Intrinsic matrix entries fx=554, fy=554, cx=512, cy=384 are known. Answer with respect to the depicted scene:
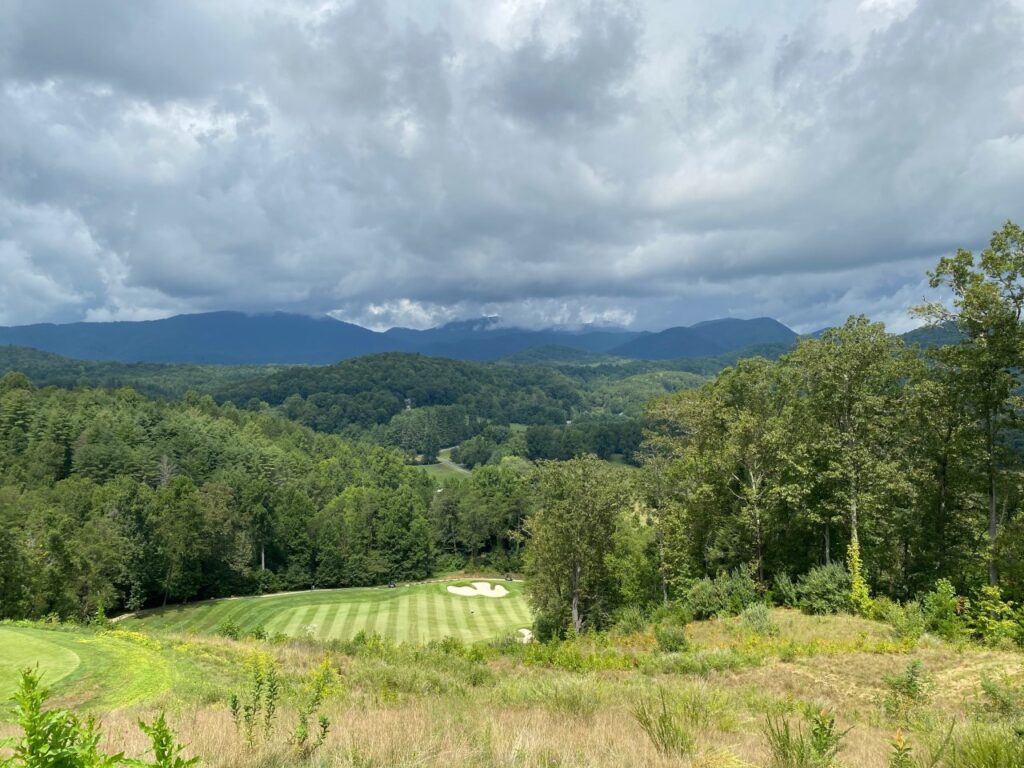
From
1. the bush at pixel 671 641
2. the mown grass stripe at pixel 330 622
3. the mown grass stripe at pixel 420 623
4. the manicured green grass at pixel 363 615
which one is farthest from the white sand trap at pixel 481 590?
the bush at pixel 671 641

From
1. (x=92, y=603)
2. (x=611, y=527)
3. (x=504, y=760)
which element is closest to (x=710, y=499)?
(x=611, y=527)

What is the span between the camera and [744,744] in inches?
228

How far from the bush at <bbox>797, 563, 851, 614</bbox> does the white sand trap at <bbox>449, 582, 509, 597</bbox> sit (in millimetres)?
40053

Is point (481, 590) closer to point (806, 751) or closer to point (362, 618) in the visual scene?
point (362, 618)

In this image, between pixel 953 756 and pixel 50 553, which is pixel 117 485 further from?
pixel 953 756

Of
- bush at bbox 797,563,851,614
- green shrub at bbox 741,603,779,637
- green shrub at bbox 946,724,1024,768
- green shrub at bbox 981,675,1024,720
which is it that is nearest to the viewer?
green shrub at bbox 946,724,1024,768

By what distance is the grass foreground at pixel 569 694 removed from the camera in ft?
16.8

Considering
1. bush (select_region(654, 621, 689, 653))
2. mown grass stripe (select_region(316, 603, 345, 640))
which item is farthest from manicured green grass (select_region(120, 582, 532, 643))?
bush (select_region(654, 621, 689, 653))

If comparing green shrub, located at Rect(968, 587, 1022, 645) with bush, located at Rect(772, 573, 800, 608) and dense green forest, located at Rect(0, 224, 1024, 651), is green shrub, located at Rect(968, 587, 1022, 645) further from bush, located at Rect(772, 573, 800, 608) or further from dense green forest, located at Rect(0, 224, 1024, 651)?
bush, located at Rect(772, 573, 800, 608)

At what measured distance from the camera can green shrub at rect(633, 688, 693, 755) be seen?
17.5 ft

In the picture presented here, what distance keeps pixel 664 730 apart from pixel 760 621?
14.7 meters

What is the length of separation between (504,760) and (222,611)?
5507 centimetres

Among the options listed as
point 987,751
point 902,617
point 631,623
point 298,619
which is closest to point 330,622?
point 298,619

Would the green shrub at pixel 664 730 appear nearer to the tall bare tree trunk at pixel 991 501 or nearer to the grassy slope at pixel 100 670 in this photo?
the grassy slope at pixel 100 670
